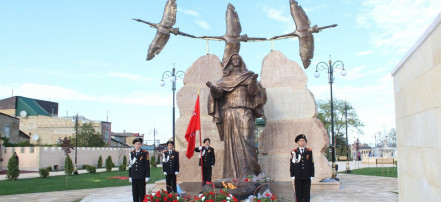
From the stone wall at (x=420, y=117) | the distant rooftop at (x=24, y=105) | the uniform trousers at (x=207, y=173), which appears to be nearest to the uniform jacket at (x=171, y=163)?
the uniform trousers at (x=207, y=173)

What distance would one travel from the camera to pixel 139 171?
835cm

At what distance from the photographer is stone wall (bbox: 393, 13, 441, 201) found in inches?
147

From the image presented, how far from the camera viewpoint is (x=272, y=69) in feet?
41.8

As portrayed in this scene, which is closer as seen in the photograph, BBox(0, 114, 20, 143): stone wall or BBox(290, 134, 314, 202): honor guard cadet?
BBox(290, 134, 314, 202): honor guard cadet

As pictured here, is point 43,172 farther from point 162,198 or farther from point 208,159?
point 162,198

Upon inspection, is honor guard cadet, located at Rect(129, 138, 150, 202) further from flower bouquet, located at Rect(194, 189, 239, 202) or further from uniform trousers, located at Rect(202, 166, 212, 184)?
uniform trousers, located at Rect(202, 166, 212, 184)

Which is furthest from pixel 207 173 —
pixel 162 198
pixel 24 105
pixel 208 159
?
pixel 24 105

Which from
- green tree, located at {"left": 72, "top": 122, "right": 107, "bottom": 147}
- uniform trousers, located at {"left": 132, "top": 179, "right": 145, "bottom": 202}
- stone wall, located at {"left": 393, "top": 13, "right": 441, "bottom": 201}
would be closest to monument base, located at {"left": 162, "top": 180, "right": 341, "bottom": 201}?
uniform trousers, located at {"left": 132, "top": 179, "right": 145, "bottom": 202}

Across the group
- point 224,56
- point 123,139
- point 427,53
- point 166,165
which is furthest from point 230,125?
point 123,139

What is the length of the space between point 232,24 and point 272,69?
1940mm

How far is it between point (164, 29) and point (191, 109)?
2.67 meters

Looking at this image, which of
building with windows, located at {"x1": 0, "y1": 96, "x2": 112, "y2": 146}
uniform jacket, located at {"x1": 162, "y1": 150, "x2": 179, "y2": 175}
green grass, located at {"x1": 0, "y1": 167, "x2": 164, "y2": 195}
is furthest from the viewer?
building with windows, located at {"x1": 0, "y1": 96, "x2": 112, "y2": 146}

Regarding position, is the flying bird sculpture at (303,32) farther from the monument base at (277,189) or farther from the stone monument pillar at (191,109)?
the monument base at (277,189)

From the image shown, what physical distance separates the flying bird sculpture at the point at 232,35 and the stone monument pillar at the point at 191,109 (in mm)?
745
